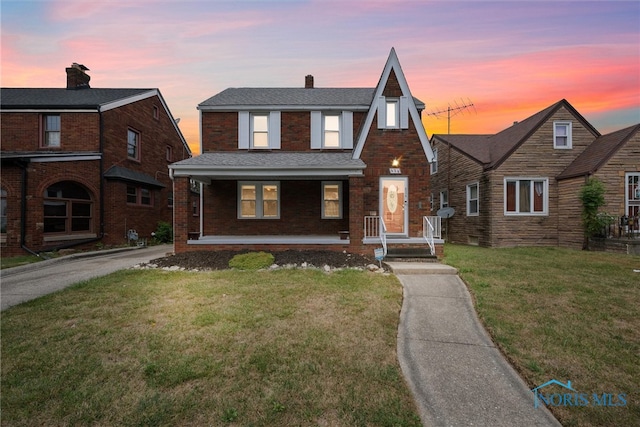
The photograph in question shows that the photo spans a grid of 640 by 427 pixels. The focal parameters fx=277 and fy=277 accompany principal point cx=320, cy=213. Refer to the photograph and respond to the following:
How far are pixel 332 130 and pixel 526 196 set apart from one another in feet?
35.3

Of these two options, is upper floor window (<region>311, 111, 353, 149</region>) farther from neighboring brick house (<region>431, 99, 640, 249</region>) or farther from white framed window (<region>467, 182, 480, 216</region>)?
white framed window (<region>467, 182, 480, 216</region>)

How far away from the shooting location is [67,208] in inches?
503

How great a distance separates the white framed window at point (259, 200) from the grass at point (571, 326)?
7783 mm

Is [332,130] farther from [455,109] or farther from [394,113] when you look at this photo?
[455,109]

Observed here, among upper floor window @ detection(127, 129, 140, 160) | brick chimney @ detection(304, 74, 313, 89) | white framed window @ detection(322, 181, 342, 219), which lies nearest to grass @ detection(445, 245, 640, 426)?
white framed window @ detection(322, 181, 342, 219)

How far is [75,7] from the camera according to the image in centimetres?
904

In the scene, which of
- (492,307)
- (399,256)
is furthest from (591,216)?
(492,307)

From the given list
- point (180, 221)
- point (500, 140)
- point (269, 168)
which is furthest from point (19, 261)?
point (500, 140)

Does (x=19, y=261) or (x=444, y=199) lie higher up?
(x=444, y=199)

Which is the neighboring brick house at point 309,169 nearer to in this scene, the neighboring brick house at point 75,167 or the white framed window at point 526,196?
the neighboring brick house at point 75,167

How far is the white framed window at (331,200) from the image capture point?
12406mm

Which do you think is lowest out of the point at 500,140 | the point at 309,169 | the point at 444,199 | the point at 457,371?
the point at 457,371

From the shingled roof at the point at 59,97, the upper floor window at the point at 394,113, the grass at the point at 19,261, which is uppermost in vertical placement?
the shingled roof at the point at 59,97

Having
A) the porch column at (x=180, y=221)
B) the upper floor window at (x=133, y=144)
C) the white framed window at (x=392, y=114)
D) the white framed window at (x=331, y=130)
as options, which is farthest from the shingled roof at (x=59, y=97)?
the white framed window at (x=392, y=114)
